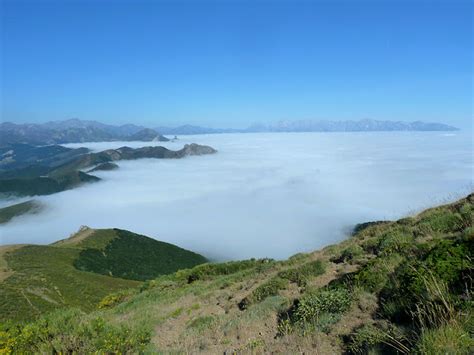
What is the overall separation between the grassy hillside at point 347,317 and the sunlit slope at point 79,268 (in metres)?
33.9

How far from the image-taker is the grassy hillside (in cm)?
509

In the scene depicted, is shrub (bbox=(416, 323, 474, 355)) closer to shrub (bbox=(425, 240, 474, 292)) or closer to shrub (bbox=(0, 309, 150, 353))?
shrub (bbox=(425, 240, 474, 292))

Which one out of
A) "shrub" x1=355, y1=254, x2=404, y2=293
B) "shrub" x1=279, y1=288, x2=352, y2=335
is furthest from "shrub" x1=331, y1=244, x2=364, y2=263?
"shrub" x1=279, y1=288, x2=352, y2=335

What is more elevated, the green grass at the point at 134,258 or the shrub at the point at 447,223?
the shrub at the point at 447,223

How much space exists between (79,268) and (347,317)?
83.2 metres

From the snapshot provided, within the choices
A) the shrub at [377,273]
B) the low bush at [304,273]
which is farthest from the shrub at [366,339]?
the low bush at [304,273]

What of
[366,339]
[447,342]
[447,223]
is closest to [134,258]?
[447,223]

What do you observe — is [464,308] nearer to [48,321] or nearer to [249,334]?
[249,334]

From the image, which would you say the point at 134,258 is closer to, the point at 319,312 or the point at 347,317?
the point at 319,312

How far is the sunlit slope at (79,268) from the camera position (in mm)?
49375

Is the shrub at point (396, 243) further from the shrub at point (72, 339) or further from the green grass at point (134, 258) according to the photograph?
the green grass at point (134, 258)

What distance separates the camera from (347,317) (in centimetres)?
685

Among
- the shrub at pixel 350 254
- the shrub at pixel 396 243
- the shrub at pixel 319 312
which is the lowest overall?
the shrub at pixel 350 254

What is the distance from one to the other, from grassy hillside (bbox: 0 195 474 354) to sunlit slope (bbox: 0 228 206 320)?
33876 millimetres
